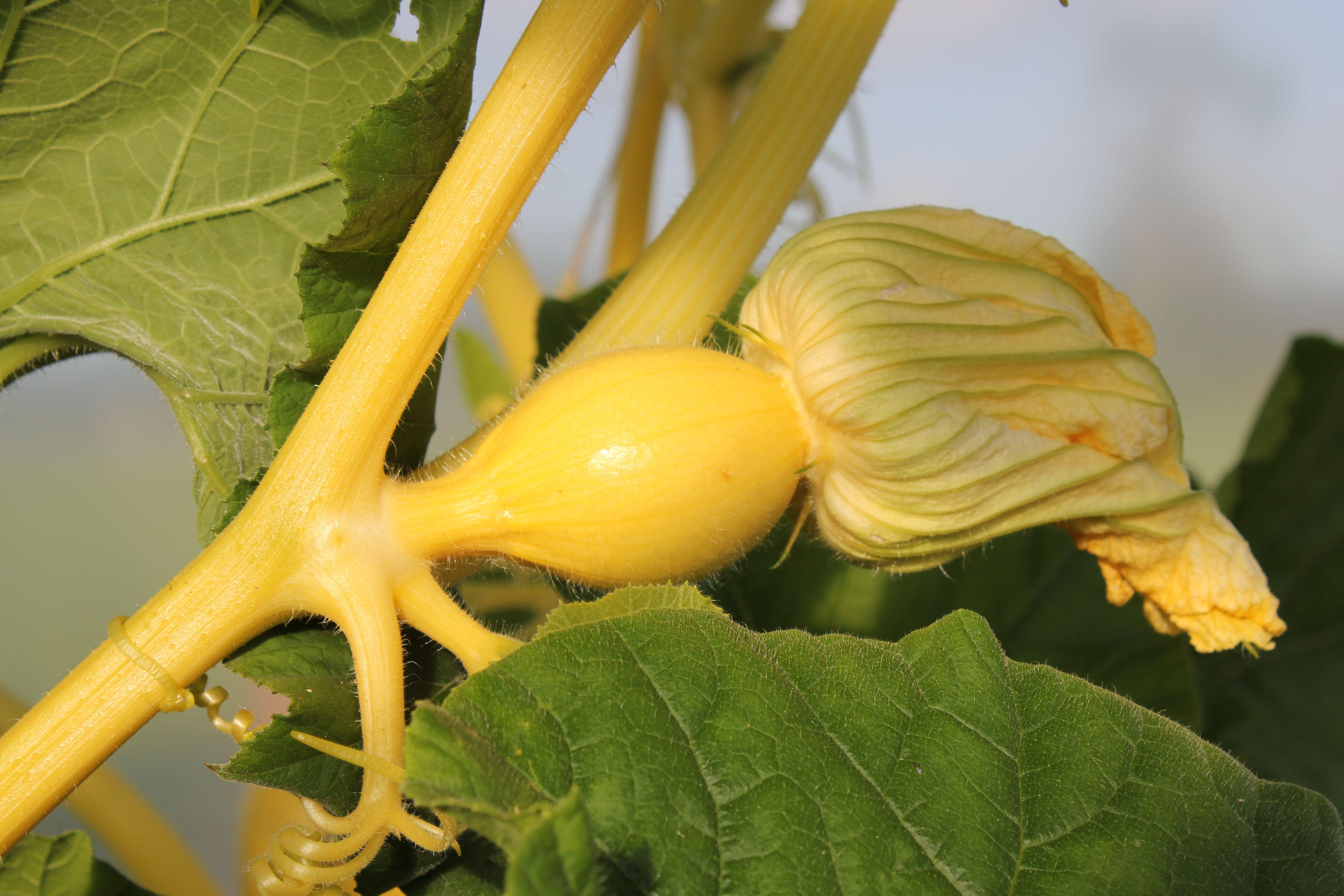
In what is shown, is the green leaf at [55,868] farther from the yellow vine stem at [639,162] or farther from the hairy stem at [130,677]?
the yellow vine stem at [639,162]

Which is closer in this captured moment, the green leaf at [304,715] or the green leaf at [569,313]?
the green leaf at [304,715]

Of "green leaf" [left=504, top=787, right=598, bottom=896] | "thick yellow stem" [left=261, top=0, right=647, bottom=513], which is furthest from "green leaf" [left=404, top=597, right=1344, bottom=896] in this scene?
"thick yellow stem" [left=261, top=0, right=647, bottom=513]

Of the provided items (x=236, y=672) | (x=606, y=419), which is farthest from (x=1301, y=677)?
(x=236, y=672)

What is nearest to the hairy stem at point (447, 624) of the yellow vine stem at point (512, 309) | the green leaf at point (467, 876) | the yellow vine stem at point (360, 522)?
the yellow vine stem at point (360, 522)

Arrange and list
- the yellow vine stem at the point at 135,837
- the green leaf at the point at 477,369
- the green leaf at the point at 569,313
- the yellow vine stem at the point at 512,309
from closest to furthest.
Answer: the green leaf at the point at 569,313, the yellow vine stem at the point at 135,837, the yellow vine stem at the point at 512,309, the green leaf at the point at 477,369

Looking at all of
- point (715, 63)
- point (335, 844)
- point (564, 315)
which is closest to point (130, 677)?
point (335, 844)

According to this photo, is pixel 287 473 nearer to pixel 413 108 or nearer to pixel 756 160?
pixel 413 108

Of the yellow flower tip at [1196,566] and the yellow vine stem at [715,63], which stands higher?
the yellow vine stem at [715,63]

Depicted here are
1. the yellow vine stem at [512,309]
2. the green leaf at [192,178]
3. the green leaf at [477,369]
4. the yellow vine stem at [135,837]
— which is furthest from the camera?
the green leaf at [477,369]
